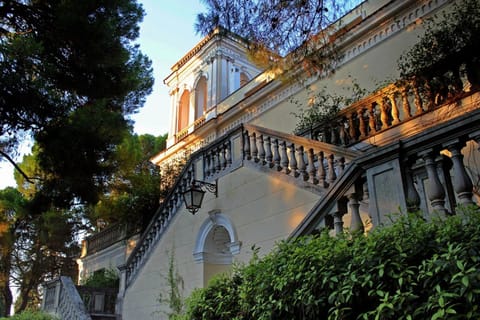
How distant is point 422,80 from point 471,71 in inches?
29.9

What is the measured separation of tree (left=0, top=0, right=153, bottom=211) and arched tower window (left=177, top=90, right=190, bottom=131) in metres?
8.23

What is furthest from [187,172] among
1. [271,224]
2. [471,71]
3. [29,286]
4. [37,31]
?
[29,286]

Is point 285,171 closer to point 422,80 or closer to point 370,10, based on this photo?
point 422,80

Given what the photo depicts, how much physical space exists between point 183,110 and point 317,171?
13.5m

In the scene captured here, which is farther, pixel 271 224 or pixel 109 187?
pixel 109 187

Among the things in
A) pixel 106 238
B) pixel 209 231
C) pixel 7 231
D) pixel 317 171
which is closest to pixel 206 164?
pixel 209 231

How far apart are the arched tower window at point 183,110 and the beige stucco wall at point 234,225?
10.2 meters

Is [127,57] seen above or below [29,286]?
above

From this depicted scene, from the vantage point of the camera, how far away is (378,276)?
2.52 meters

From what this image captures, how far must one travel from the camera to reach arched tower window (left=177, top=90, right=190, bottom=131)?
1848cm

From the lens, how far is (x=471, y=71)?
6.53 metres

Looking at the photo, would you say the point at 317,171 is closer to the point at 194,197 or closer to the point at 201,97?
the point at 194,197

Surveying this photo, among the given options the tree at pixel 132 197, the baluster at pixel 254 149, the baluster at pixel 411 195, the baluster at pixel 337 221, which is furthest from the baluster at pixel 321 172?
the tree at pixel 132 197

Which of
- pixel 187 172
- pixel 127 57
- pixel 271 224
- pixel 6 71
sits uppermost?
pixel 127 57
